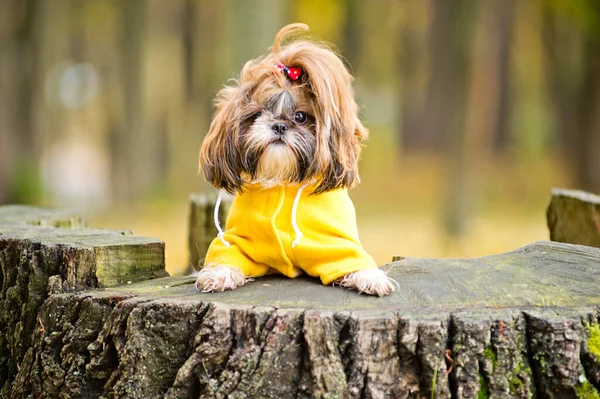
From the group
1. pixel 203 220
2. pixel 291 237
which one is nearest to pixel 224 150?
pixel 291 237

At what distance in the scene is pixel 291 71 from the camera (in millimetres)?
3703

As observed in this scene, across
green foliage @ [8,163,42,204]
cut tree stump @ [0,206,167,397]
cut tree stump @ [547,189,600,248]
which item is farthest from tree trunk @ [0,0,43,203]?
cut tree stump @ [547,189,600,248]

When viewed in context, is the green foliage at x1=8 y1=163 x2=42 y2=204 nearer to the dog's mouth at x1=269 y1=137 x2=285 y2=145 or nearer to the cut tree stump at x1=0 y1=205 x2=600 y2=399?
the cut tree stump at x1=0 y1=205 x2=600 y2=399

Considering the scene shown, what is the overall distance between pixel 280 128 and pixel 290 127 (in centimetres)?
5

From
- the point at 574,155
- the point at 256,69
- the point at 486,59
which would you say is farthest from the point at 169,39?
the point at 256,69

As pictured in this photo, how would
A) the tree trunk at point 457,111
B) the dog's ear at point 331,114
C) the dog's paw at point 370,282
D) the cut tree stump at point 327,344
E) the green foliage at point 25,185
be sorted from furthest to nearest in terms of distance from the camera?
the green foliage at point 25,185
the tree trunk at point 457,111
the dog's ear at point 331,114
the dog's paw at point 370,282
the cut tree stump at point 327,344

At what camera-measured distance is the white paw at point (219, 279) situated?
3652 millimetres

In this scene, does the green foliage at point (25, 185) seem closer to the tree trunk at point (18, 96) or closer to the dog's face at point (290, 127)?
the tree trunk at point (18, 96)

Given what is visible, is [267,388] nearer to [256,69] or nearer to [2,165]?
[256,69]

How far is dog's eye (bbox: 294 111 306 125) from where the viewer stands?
3717 mm

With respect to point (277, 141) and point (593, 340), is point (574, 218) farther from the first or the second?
point (277, 141)

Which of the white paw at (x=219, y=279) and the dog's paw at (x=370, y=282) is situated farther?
the white paw at (x=219, y=279)

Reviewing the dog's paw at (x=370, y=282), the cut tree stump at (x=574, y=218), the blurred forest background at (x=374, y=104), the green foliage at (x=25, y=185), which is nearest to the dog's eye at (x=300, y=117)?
the dog's paw at (x=370, y=282)

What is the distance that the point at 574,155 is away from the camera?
1528 centimetres
